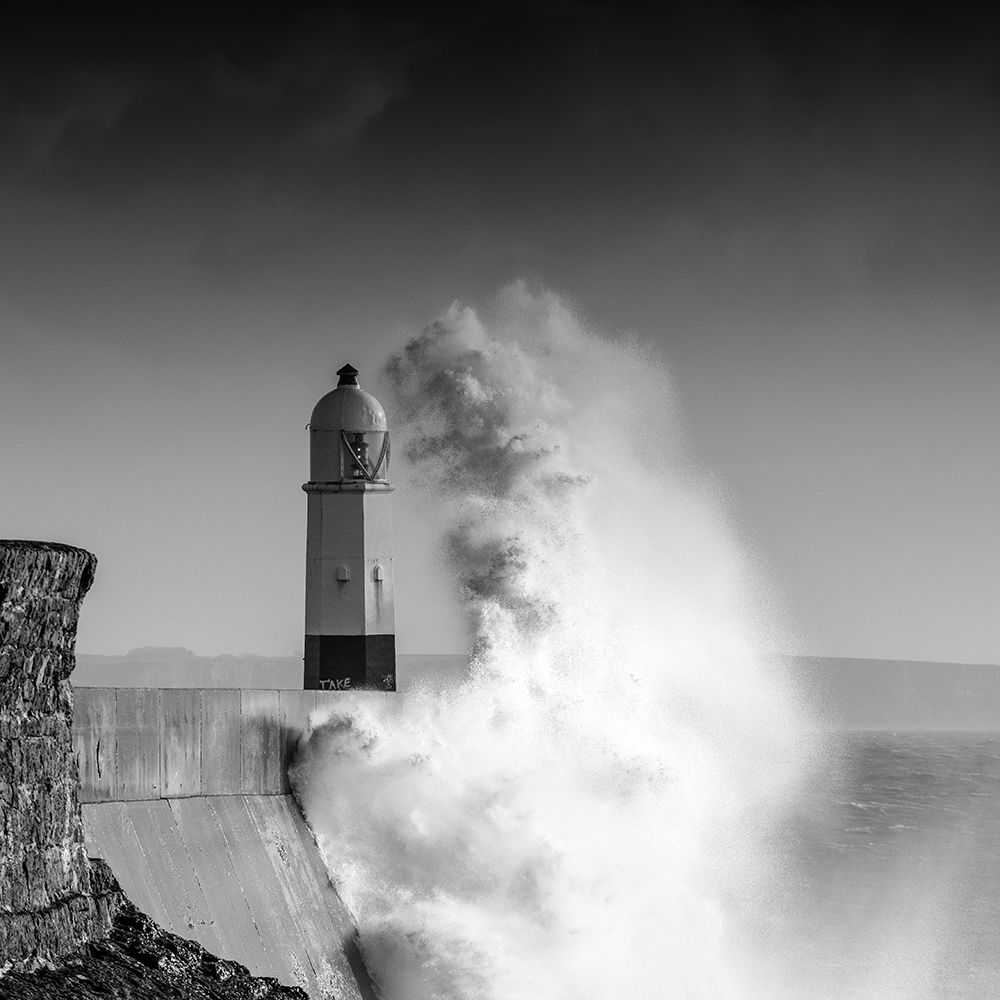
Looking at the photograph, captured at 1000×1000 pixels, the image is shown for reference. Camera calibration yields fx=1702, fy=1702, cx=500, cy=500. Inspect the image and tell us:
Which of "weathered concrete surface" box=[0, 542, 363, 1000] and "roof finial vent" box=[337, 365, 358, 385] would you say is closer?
"weathered concrete surface" box=[0, 542, 363, 1000]

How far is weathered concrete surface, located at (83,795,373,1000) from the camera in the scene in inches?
374

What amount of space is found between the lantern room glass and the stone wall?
25.6ft

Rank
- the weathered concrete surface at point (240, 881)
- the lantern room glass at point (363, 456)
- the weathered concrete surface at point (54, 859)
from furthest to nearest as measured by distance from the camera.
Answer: the lantern room glass at point (363, 456)
the weathered concrete surface at point (240, 881)
the weathered concrete surface at point (54, 859)

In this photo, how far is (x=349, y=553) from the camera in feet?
47.7

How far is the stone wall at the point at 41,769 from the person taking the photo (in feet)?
20.7

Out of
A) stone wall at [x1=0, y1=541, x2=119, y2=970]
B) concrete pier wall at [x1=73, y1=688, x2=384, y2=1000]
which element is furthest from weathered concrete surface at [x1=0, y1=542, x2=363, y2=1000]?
concrete pier wall at [x1=73, y1=688, x2=384, y2=1000]

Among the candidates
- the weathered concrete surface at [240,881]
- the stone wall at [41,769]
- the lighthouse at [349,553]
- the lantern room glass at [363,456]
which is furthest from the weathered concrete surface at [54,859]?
the lantern room glass at [363,456]

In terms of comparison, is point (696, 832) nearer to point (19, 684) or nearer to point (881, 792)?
point (19, 684)

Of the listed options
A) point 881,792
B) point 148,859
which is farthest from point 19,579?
point 881,792

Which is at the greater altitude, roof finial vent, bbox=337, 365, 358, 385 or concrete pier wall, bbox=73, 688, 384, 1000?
roof finial vent, bbox=337, 365, 358, 385

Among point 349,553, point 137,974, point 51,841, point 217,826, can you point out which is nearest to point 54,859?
point 51,841

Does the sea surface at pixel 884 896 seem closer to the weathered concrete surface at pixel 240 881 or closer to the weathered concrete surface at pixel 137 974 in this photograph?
the weathered concrete surface at pixel 240 881

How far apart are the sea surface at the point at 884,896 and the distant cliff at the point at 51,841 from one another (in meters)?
9.86

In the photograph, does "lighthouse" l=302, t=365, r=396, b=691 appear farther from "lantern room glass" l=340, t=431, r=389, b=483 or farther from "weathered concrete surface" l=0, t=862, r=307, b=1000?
"weathered concrete surface" l=0, t=862, r=307, b=1000
